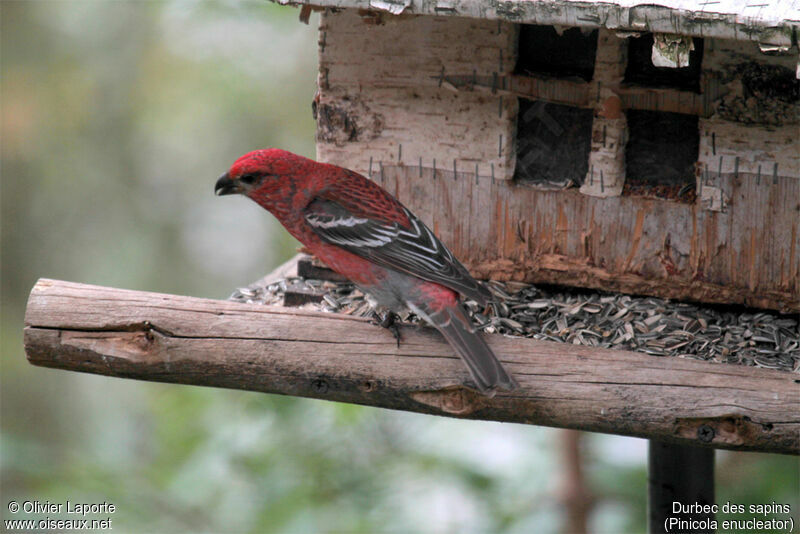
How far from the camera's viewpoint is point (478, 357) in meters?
3.20

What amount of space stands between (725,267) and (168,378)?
2389 mm

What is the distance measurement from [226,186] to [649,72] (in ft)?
6.14

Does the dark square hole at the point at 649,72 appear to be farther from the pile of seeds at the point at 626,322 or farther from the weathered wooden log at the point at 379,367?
the weathered wooden log at the point at 379,367

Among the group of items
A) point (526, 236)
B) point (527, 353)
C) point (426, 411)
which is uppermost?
point (526, 236)

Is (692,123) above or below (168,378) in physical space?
above

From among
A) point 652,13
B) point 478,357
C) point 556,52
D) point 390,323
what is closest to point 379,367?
point 390,323

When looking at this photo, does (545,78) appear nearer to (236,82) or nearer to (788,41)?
(788,41)

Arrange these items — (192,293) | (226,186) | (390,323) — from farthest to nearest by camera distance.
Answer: (192,293)
(226,186)
(390,323)

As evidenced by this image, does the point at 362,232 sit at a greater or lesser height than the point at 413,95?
lesser

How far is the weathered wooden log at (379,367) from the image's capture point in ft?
10.0

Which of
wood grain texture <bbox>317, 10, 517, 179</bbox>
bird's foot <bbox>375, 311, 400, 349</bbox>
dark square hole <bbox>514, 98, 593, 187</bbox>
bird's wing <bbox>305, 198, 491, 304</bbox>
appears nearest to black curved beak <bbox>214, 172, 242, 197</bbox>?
bird's wing <bbox>305, 198, 491, 304</bbox>

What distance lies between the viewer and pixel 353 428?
5.32m

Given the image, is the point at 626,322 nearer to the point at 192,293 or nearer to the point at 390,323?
the point at 390,323

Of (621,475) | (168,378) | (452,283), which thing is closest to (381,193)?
(452,283)
